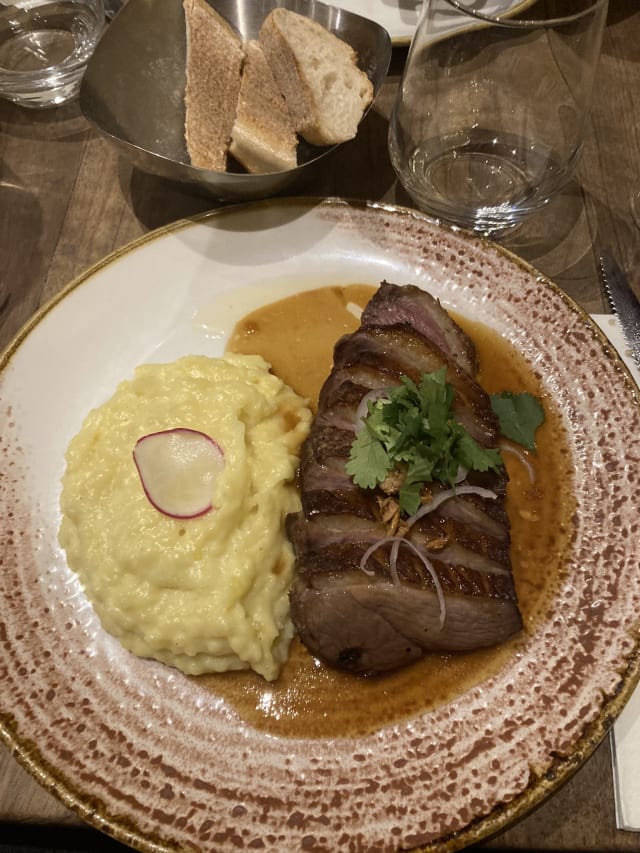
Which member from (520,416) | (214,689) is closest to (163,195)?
(520,416)

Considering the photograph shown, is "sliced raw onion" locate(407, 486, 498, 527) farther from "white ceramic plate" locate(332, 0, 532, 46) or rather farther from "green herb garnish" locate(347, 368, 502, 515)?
"white ceramic plate" locate(332, 0, 532, 46)

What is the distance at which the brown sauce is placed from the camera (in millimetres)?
2377

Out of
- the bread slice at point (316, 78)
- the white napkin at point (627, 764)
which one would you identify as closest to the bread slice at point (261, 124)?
the bread slice at point (316, 78)

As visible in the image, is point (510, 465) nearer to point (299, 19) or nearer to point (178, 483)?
point (178, 483)

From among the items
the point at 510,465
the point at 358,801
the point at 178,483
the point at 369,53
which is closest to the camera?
the point at 358,801

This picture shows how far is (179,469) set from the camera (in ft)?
8.30

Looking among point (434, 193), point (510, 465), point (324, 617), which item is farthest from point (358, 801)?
point (434, 193)

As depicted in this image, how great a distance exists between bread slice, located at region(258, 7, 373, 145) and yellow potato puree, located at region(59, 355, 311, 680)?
1553 mm

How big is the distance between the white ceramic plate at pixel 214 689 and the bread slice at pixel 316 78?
0.43 metres

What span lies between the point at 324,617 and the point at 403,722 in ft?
1.62

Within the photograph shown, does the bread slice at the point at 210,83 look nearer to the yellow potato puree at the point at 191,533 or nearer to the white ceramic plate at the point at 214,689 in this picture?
the white ceramic plate at the point at 214,689

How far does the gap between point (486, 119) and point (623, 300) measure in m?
1.30

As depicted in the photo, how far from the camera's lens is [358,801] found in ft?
6.95

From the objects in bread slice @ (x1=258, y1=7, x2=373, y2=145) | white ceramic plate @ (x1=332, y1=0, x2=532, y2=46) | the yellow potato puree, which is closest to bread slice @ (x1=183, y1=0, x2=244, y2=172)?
bread slice @ (x1=258, y1=7, x2=373, y2=145)
